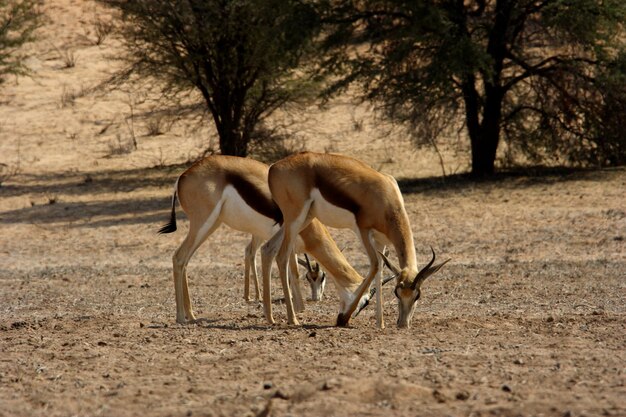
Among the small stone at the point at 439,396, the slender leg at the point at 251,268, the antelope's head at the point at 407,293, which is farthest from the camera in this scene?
the slender leg at the point at 251,268

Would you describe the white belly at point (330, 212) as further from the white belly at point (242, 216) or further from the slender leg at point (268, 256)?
the white belly at point (242, 216)

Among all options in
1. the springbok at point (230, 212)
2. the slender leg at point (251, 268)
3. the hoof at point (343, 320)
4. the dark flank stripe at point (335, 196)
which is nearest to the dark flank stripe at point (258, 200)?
the springbok at point (230, 212)

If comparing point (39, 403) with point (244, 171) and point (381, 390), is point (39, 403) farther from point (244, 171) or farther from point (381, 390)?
point (244, 171)

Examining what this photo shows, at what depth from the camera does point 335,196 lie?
9555 millimetres

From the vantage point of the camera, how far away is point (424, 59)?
2031 cm

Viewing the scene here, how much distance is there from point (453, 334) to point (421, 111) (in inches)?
493

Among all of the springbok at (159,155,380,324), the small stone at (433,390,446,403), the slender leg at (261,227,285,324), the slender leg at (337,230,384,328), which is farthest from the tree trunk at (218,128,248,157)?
the small stone at (433,390,446,403)

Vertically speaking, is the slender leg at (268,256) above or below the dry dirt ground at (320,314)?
above

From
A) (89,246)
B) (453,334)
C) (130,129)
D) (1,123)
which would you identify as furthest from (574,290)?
(1,123)

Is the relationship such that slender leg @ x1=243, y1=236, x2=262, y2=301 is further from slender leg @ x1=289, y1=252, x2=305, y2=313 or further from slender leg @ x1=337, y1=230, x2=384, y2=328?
slender leg @ x1=337, y1=230, x2=384, y2=328

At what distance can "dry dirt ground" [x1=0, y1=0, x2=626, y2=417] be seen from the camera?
6422 millimetres

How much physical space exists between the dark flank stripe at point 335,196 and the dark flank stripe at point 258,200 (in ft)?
2.89

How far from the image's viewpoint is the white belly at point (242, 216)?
10.3m

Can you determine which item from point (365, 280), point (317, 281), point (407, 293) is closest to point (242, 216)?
point (365, 280)
